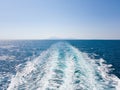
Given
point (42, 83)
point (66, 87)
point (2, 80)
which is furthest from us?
point (2, 80)

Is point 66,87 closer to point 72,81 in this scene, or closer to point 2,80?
point 72,81

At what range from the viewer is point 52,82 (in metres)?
14.6

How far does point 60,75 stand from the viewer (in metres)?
17.0

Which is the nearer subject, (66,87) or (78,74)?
(66,87)

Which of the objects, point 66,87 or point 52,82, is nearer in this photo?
point 66,87

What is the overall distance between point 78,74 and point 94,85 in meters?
3.58

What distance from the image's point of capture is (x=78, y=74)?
1745cm

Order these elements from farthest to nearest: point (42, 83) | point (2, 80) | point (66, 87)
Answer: point (2, 80) < point (42, 83) < point (66, 87)

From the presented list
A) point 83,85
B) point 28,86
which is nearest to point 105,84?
point 83,85

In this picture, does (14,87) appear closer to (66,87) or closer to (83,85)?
(66,87)

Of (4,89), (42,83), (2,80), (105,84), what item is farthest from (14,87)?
(105,84)

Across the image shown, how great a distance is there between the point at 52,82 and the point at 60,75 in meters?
2.49

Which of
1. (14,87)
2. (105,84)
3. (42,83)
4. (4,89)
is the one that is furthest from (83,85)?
(4,89)

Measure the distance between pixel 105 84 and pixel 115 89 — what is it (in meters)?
1.28
